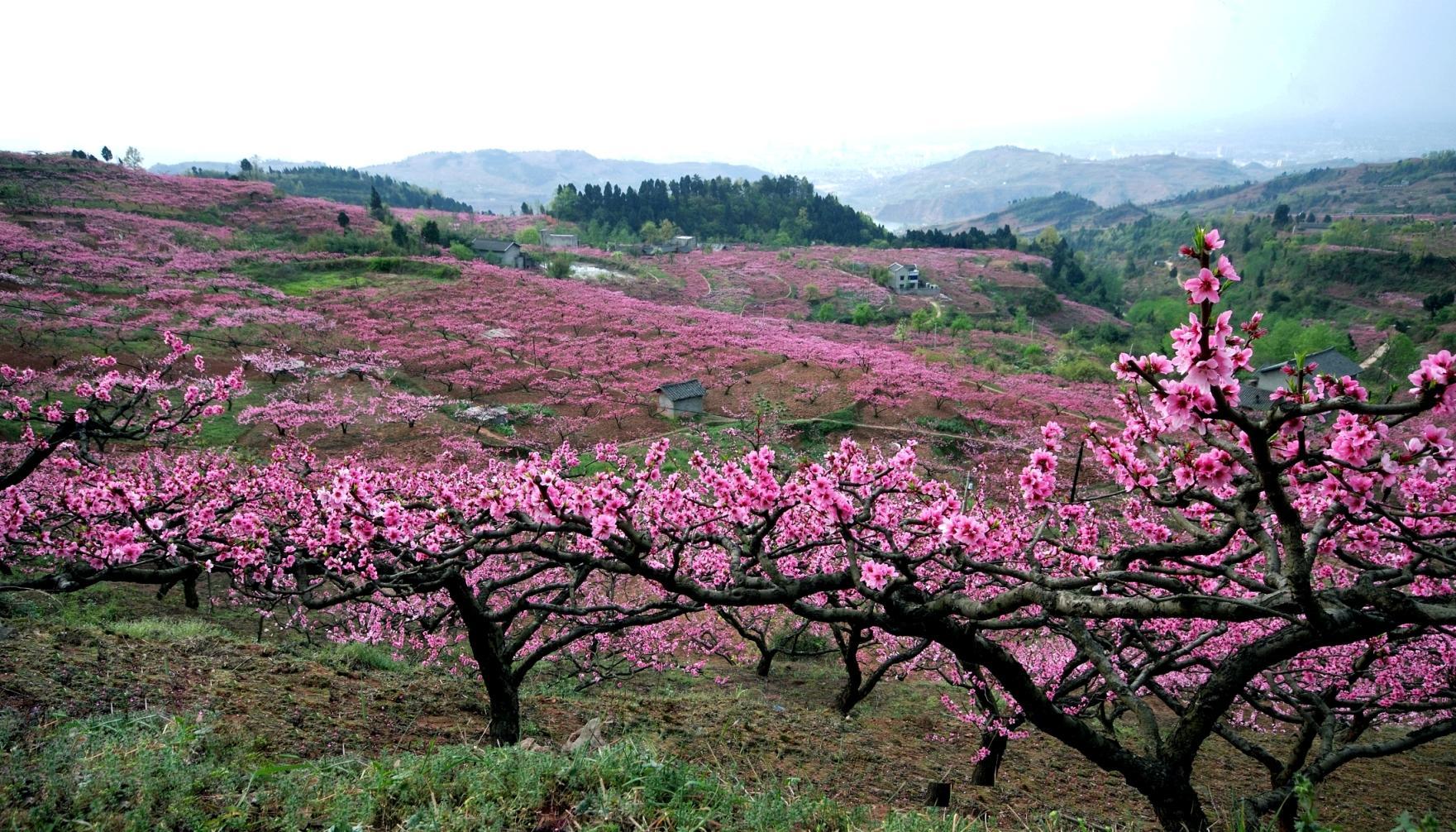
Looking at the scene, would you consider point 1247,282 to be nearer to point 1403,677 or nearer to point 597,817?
point 1403,677

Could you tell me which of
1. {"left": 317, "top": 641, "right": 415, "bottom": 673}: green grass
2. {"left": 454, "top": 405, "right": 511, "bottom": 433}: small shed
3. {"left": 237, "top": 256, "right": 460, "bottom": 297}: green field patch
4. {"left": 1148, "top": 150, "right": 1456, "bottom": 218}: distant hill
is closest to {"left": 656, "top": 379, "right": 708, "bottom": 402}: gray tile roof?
{"left": 454, "top": 405, "right": 511, "bottom": 433}: small shed

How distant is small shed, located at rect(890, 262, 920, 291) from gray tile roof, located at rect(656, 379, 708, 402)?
139ft

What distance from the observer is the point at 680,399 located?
82.7 ft

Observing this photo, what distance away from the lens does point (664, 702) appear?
26.2 ft

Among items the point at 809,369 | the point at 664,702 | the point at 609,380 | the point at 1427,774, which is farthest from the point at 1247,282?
the point at 664,702

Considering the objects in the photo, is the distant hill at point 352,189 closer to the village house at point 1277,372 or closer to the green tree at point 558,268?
the green tree at point 558,268

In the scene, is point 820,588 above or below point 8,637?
above

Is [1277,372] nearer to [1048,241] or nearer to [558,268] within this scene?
[558,268]

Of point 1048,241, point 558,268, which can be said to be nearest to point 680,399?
point 558,268

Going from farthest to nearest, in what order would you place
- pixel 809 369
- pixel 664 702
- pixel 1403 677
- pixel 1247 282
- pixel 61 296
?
1. pixel 1247 282
2. pixel 809 369
3. pixel 61 296
4. pixel 1403 677
5. pixel 664 702

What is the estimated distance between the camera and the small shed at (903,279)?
209ft

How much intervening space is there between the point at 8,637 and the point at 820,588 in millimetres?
7589

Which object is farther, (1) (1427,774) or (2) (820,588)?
(1) (1427,774)

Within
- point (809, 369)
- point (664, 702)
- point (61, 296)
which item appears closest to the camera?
point (664, 702)
